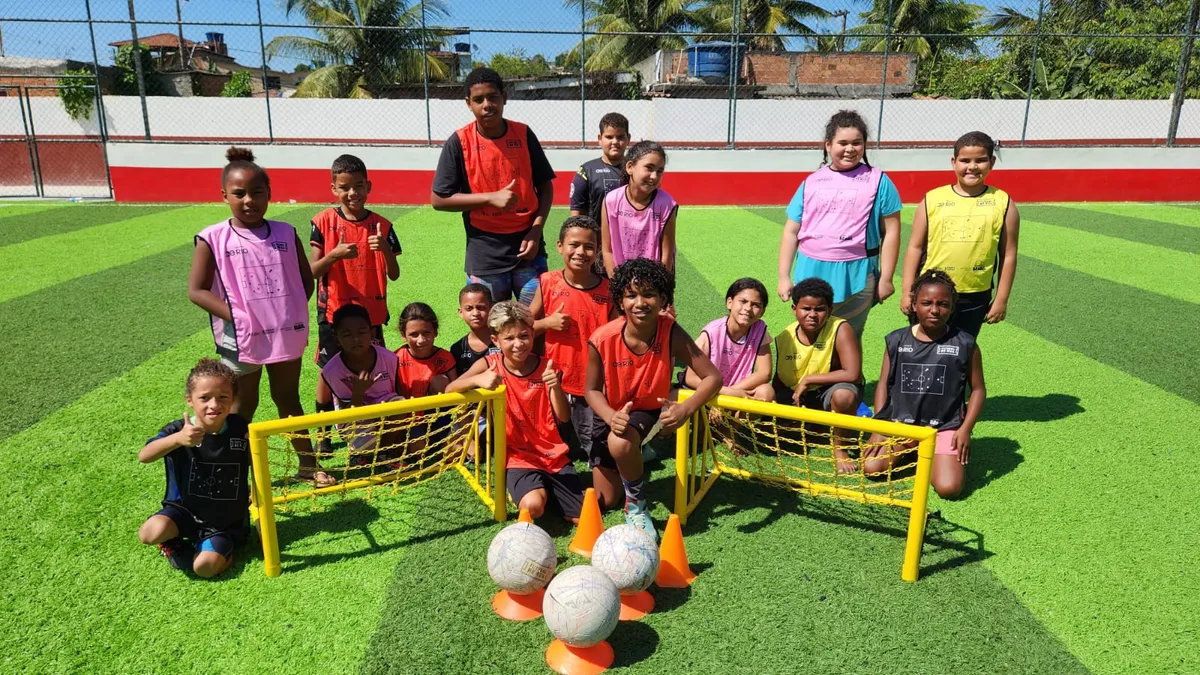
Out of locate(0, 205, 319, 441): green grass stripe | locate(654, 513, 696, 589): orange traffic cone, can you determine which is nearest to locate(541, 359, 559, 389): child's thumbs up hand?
locate(654, 513, 696, 589): orange traffic cone

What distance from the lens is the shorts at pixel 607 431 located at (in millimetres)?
3836

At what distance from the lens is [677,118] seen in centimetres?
2697

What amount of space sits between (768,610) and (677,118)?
83.4 ft

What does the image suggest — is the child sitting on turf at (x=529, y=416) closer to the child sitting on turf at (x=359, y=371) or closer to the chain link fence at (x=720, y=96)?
the child sitting on turf at (x=359, y=371)

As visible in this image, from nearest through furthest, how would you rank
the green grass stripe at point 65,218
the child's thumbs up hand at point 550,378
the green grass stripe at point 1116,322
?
1. the child's thumbs up hand at point 550,378
2. the green grass stripe at point 1116,322
3. the green grass stripe at point 65,218

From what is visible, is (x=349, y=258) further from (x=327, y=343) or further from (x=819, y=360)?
(x=819, y=360)

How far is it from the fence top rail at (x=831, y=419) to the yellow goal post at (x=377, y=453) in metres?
1.04

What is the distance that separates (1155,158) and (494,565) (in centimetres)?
1857

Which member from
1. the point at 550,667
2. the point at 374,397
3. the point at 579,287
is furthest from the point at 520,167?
the point at 550,667

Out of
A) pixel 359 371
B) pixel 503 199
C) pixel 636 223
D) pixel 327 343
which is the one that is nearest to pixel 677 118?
pixel 636 223

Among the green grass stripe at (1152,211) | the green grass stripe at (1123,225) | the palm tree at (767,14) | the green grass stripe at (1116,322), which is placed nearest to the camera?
the green grass stripe at (1116,322)

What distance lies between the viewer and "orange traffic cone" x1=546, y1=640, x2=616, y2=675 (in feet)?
9.32

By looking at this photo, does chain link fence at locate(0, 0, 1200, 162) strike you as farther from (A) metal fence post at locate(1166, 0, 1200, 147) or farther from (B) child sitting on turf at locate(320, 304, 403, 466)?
(B) child sitting on turf at locate(320, 304, 403, 466)

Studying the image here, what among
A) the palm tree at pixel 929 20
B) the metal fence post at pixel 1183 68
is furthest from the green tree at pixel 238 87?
the metal fence post at pixel 1183 68
